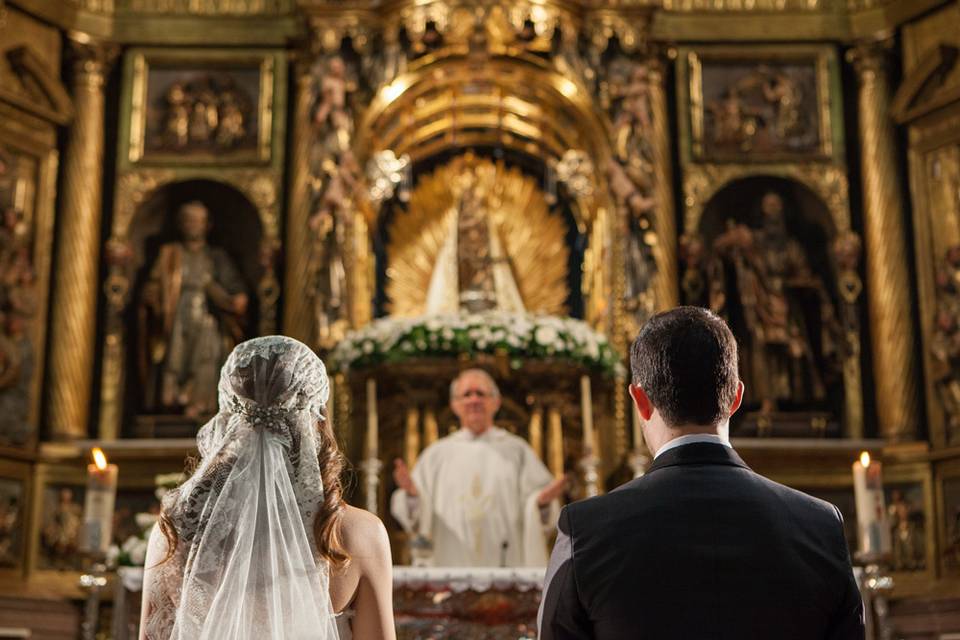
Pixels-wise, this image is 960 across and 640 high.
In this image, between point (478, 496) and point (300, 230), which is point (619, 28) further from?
point (478, 496)

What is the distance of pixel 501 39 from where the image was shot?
10.6 meters

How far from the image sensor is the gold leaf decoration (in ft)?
36.6

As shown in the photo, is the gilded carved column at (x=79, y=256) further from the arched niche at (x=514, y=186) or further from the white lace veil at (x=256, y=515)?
the white lace veil at (x=256, y=515)

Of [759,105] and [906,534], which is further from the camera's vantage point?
[759,105]

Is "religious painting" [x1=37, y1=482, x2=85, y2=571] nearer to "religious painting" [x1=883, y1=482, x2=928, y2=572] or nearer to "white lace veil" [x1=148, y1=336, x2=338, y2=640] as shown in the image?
"religious painting" [x1=883, y1=482, x2=928, y2=572]

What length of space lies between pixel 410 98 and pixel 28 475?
432 cm

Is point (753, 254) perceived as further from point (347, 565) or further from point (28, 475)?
point (347, 565)

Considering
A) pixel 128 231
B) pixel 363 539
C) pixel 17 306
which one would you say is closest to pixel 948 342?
pixel 128 231

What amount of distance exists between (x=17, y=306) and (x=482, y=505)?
15.5 ft

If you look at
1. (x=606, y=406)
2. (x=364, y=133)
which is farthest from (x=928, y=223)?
(x=364, y=133)

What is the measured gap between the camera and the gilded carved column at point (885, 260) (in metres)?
10.4

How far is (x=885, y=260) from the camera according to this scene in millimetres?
10625

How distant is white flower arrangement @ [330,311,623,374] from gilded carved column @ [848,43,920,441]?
2.88 m

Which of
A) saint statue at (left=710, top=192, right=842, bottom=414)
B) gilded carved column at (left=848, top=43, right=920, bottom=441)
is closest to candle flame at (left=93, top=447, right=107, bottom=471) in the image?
saint statue at (left=710, top=192, right=842, bottom=414)
